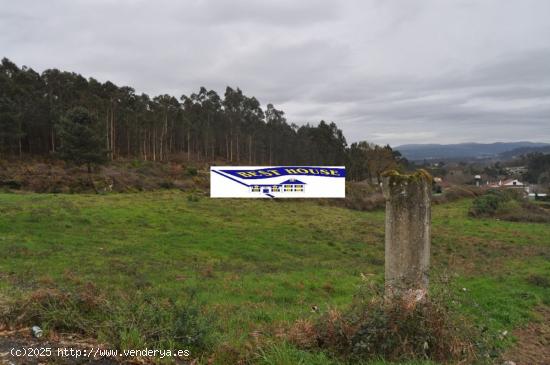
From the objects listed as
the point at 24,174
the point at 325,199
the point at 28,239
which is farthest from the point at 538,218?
the point at 24,174

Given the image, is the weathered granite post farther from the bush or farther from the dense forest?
the dense forest

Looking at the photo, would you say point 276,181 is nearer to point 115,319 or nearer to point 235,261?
point 235,261

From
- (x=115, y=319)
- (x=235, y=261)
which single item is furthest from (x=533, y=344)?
(x=235, y=261)

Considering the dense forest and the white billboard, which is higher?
the dense forest

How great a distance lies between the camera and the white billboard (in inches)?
1266

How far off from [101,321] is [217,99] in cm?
7696

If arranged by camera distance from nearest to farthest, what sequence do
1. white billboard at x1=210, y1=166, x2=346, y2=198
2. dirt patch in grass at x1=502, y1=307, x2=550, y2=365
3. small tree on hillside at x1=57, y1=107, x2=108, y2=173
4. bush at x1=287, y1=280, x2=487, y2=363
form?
bush at x1=287, y1=280, x2=487, y2=363 → dirt patch in grass at x1=502, y1=307, x2=550, y2=365 → white billboard at x1=210, y1=166, x2=346, y2=198 → small tree on hillside at x1=57, y1=107, x2=108, y2=173

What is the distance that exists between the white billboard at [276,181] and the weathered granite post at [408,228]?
2679cm

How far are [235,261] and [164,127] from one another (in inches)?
2019

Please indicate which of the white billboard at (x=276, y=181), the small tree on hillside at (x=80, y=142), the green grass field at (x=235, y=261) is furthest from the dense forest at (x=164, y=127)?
the green grass field at (x=235, y=261)

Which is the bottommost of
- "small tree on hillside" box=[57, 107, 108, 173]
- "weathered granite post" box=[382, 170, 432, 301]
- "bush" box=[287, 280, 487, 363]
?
"bush" box=[287, 280, 487, 363]

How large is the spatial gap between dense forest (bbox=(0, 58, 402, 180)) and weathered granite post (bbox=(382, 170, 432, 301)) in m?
35.2

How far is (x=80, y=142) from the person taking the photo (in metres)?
34.0

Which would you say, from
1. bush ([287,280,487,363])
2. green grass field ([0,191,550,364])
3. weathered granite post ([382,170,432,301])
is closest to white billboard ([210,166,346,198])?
green grass field ([0,191,550,364])
